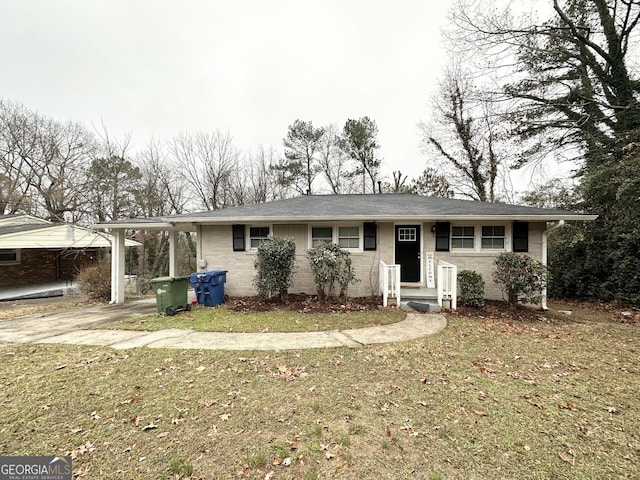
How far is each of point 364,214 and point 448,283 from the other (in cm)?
292

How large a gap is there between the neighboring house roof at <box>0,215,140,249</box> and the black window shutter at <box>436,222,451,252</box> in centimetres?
1396

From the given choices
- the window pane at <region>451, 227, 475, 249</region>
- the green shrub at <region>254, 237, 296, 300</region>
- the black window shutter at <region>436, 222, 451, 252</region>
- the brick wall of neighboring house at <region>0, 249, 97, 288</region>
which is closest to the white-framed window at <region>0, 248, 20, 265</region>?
the brick wall of neighboring house at <region>0, 249, 97, 288</region>

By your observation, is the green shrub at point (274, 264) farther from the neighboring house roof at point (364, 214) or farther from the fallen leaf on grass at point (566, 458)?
the fallen leaf on grass at point (566, 458)

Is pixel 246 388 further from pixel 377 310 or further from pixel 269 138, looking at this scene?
pixel 269 138

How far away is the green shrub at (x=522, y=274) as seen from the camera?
6.66m

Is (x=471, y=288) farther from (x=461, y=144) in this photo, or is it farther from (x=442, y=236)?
(x=461, y=144)

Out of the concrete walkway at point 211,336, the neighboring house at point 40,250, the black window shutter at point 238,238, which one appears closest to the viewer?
the concrete walkway at point 211,336

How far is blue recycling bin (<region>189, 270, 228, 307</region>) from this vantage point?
305 inches

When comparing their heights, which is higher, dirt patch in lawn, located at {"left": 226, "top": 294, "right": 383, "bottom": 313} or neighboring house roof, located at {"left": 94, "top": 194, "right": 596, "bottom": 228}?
neighboring house roof, located at {"left": 94, "top": 194, "right": 596, "bottom": 228}

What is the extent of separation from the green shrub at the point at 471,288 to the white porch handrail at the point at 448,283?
0.24 meters

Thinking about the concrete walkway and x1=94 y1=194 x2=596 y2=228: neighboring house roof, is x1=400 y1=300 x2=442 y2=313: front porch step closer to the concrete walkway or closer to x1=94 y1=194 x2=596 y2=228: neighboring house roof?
the concrete walkway

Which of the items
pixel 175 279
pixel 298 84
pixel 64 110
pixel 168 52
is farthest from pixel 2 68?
pixel 175 279

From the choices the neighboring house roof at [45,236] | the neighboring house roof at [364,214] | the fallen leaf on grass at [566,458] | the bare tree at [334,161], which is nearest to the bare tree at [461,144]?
the bare tree at [334,161]

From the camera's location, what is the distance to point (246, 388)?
3.27m
